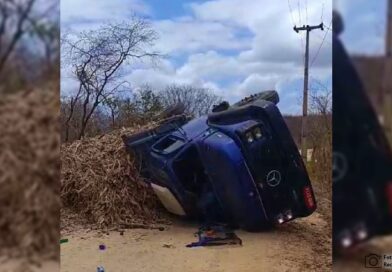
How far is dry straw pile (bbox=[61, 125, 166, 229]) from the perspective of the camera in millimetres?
4398

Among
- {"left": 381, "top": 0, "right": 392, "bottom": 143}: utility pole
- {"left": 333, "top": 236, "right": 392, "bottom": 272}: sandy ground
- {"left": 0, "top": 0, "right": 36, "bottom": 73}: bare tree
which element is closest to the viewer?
{"left": 381, "top": 0, "right": 392, "bottom": 143}: utility pole

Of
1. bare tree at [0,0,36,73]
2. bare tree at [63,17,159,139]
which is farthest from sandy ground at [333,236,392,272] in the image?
bare tree at [0,0,36,73]

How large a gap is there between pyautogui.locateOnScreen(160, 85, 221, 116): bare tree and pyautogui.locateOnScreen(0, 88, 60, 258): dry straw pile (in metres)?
0.82

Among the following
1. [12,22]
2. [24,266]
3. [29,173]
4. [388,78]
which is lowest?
[24,266]

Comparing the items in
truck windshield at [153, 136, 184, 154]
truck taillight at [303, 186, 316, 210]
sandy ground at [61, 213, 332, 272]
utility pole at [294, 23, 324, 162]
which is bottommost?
sandy ground at [61, 213, 332, 272]

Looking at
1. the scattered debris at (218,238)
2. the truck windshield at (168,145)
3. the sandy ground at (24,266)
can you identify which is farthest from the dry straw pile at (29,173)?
the scattered debris at (218,238)

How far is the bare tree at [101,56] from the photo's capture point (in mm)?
4391

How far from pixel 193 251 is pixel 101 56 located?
1.60 metres

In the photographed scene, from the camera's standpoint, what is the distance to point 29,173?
169 inches

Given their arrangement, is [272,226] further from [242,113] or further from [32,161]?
[32,161]

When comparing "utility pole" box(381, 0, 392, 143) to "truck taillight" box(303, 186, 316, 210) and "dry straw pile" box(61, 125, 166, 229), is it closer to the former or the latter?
"truck taillight" box(303, 186, 316, 210)

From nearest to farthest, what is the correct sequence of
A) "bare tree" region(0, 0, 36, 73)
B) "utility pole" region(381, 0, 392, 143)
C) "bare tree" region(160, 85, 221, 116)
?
"utility pole" region(381, 0, 392, 143) < "bare tree" region(0, 0, 36, 73) < "bare tree" region(160, 85, 221, 116)

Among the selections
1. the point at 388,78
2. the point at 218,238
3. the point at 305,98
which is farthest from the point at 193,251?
the point at 388,78

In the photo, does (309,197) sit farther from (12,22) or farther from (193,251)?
(12,22)
